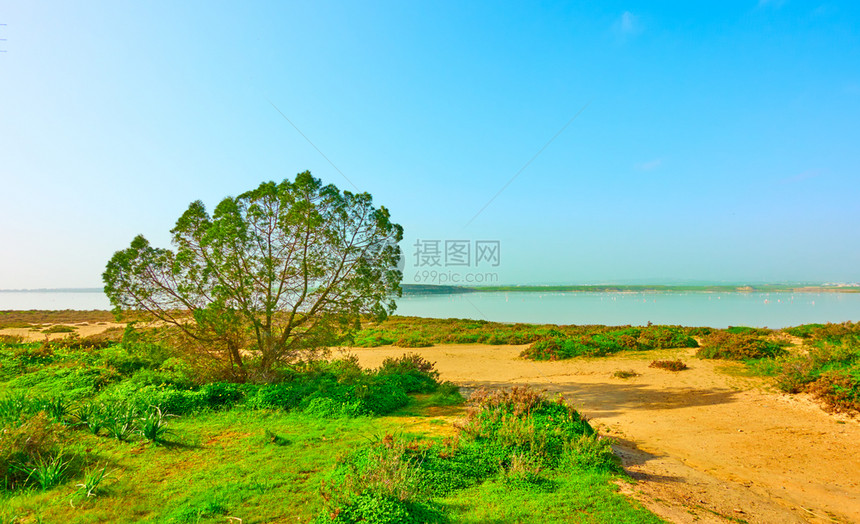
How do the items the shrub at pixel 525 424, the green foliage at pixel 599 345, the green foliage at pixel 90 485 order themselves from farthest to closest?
the green foliage at pixel 599 345 < the shrub at pixel 525 424 < the green foliage at pixel 90 485

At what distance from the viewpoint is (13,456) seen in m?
5.07

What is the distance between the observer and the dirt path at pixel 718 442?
4684 mm

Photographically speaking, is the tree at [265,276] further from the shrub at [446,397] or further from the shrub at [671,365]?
the shrub at [671,365]

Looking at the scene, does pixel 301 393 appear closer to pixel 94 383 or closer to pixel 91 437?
pixel 91 437

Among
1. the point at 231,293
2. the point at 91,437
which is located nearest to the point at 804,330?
the point at 231,293

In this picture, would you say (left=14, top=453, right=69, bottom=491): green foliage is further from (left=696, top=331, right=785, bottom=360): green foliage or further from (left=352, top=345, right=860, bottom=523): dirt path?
(left=696, top=331, right=785, bottom=360): green foliage

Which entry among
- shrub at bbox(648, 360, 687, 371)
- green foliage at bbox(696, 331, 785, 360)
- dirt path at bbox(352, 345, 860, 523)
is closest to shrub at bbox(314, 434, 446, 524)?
dirt path at bbox(352, 345, 860, 523)

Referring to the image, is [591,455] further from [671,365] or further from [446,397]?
[671,365]

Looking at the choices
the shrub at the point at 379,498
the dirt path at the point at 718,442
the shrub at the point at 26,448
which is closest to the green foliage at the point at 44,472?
the shrub at the point at 26,448

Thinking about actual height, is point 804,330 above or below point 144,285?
below

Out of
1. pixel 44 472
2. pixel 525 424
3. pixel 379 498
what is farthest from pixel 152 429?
pixel 525 424

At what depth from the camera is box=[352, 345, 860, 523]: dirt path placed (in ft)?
15.4

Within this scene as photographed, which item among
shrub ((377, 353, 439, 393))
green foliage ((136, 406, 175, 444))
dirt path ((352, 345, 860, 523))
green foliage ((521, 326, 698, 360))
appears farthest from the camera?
green foliage ((521, 326, 698, 360))

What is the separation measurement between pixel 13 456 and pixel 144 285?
522 cm
